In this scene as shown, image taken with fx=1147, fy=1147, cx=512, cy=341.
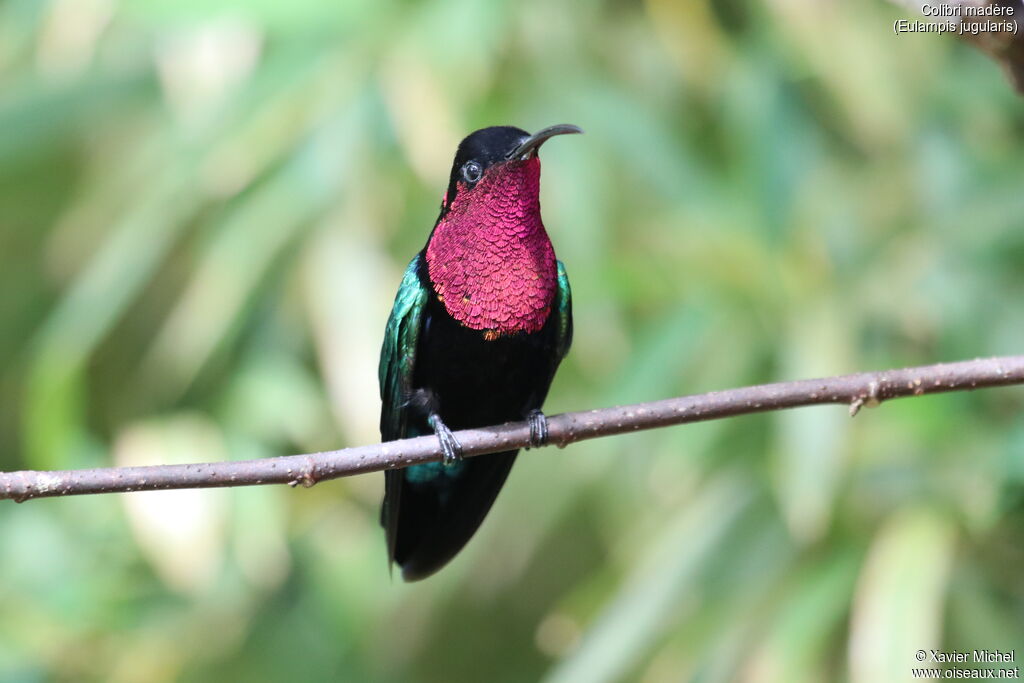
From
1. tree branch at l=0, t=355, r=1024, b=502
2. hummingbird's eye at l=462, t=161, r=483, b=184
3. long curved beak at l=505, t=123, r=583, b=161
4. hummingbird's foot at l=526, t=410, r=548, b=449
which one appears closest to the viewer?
tree branch at l=0, t=355, r=1024, b=502

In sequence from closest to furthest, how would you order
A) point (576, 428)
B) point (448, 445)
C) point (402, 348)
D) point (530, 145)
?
point (576, 428) < point (448, 445) < point (530, 145) < point (402, 348)

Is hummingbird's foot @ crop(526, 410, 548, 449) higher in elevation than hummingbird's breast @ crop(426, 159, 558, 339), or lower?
lower

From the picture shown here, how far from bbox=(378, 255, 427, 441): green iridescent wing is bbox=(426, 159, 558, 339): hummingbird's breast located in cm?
8

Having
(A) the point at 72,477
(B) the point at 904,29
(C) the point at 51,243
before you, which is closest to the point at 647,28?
(B) the point at 904,29

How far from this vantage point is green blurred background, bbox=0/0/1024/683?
2.92 meters

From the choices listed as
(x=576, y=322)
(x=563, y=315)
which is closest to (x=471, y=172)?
(x=563, y=315)

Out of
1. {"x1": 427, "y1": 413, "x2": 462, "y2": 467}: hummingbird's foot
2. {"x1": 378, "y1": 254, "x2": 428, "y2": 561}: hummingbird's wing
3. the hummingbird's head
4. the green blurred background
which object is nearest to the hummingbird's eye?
the hummingbird's head

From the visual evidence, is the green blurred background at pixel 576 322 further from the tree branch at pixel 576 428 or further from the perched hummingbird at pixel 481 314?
the tree branch at pixel 576 428

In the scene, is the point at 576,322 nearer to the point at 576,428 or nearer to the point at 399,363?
the point at 399,363

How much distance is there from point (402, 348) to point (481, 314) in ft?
0.65

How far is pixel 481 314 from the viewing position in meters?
2.11

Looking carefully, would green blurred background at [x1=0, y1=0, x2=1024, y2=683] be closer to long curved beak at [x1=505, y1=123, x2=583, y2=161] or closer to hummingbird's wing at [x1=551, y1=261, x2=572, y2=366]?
hummingbird's wing at [x1=551, y1=261, x2=572, y2=366]

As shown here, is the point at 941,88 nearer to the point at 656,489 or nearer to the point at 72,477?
the point at 656,489

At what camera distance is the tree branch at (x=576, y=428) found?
59.2 inches
